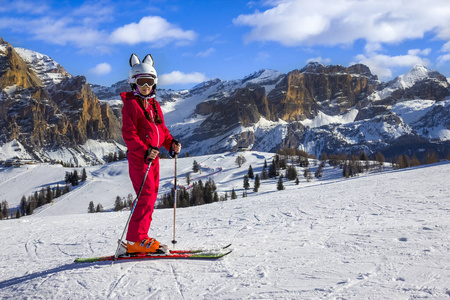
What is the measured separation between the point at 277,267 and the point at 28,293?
9.66 ft

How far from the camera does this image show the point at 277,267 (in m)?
4.32

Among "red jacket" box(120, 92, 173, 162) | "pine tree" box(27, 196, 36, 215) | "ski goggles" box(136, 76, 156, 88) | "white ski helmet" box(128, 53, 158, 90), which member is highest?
"white ski helmet" box(128, 53, 158, 90)

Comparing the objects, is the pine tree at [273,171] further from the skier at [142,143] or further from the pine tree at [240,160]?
the skier at [142,143]

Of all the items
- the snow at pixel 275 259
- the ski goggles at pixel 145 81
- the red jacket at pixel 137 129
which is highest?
the ski goggles at pixel 145 81

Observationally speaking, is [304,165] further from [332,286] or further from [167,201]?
[332,286]

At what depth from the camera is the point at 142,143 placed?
17.4 feet

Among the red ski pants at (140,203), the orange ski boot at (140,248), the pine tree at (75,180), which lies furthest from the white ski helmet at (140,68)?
the pine tree at (75,180)

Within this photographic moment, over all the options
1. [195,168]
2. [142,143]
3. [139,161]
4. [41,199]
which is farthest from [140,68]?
[195,168]

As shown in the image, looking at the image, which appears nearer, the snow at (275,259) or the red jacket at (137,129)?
the snow at (275,259)

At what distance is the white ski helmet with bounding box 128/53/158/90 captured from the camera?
5.75 metres

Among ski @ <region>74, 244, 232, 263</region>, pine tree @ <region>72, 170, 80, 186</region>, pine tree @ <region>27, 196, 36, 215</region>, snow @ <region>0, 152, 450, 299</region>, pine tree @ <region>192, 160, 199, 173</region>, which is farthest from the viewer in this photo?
pine tree @ <region>192, 160, 199, 173</region>

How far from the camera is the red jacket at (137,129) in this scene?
5293 millimetres

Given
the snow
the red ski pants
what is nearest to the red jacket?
the red ski pants

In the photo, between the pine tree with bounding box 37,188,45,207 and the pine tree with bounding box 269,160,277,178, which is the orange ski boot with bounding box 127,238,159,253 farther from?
the pine tree with bounding box 37,188,45,207
